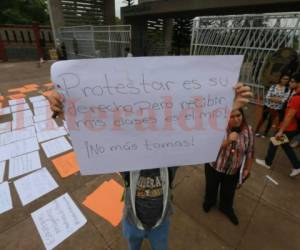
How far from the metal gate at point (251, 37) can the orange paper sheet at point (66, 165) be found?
469 cm

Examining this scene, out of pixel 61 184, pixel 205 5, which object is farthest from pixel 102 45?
pixel 61 184

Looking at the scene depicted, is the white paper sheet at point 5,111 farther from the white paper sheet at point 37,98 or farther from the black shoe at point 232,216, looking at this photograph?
the black shoe at point 232,216

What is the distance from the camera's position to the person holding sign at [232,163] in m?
1.50

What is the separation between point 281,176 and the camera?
248 centimetres

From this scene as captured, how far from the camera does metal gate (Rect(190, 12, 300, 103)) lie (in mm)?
3996

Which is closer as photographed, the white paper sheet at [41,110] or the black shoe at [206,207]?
the black shoe at [206,207]

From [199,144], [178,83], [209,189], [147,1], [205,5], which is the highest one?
[147,1]

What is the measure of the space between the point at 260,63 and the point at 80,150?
16.7ft

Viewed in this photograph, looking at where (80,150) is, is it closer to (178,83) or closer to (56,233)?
(178,83)

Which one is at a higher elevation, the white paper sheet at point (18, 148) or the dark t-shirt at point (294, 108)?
the dark t-shirt at point (294, 108)

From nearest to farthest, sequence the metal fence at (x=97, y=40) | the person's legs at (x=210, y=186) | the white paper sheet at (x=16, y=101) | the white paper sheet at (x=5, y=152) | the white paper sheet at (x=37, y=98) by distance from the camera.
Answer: the person's legs at (x=210, y=186), the white paper sheet at (x=5, y=152), the white paper sheet at (x=16, y=101), the white paper sheet at (x=37, y=98), the metal fence at (x=97, y=40)

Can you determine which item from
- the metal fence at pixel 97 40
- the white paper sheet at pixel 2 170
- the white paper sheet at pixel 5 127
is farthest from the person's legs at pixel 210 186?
the metal fence at pixel 97 40

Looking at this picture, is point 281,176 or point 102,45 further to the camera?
point 102,45

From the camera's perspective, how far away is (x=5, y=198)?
6.57 feet
